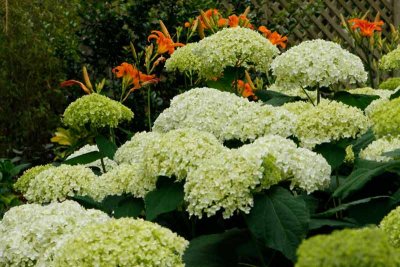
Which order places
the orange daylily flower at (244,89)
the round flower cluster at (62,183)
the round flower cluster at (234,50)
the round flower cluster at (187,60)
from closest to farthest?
the round flower cluster at (62,183) → the round flower cluster at (234,50) → the round flower cluster at (187,60) → the orange daylily flower at (244,89)

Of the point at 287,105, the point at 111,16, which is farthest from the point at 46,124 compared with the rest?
the point at 287,105

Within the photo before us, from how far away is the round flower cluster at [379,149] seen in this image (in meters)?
2.25

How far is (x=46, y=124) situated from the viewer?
5.60 metres

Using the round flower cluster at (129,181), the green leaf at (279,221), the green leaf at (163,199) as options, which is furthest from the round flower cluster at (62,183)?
the green leaf at (279,221)

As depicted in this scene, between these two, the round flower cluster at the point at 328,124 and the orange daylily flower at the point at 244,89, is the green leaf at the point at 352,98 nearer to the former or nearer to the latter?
the round flower cluster at the point at 328,124

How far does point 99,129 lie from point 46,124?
265 cm

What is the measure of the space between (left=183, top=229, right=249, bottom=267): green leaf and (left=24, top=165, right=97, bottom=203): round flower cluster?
0.67 metres

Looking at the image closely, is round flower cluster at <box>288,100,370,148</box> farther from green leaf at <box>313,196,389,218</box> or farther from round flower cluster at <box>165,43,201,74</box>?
round flower cluster at <box>165,43,201,74</box>

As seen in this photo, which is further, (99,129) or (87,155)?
(99,129)

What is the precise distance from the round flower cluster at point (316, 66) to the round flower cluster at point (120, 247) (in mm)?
1026

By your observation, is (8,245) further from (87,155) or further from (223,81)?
(223,81)

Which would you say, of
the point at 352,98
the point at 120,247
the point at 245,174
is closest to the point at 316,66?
the point at 352,98

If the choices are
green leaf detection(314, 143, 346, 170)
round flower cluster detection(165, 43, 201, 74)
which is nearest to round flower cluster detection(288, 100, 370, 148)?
green leaf detection(314, 143, 346, 170)

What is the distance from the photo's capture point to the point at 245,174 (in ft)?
5.87
